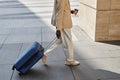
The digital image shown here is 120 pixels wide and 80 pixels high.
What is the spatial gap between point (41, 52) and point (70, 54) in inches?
27.7

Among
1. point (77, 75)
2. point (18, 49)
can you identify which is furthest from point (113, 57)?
point (18, 49)

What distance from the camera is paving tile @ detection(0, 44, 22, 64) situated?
20.7 feet

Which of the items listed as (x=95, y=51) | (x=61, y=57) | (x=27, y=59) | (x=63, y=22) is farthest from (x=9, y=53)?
(x=95, y=51)

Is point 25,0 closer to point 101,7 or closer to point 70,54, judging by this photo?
point 101,7

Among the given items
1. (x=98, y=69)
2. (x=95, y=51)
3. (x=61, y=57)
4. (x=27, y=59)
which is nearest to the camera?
(x=27, y=59)

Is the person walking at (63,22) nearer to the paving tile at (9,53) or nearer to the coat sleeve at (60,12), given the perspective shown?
the coat sleeve at (60,12)

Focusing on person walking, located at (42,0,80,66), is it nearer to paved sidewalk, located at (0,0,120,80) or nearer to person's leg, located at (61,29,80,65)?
person's leg, located at (61,29,80,65)

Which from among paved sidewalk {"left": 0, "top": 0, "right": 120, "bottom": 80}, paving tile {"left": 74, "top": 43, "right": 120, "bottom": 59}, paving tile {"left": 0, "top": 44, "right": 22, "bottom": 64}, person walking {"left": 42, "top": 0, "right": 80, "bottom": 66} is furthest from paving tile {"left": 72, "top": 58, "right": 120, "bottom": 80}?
paving tile {"left": 0, "top": 44, "right": 22, "bottom": 64}

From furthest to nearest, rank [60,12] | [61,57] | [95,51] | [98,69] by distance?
[95,51] < [61,57] < [98,69] < [60,12]

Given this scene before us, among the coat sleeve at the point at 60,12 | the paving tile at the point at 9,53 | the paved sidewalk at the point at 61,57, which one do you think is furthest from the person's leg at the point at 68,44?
the paving tile at the point at 9,53

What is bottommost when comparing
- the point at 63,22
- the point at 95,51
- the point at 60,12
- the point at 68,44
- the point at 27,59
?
the point at 95,51

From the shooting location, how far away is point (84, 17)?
30.2 feet

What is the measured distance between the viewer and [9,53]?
22.6ft

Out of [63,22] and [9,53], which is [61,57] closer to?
[63,22]
